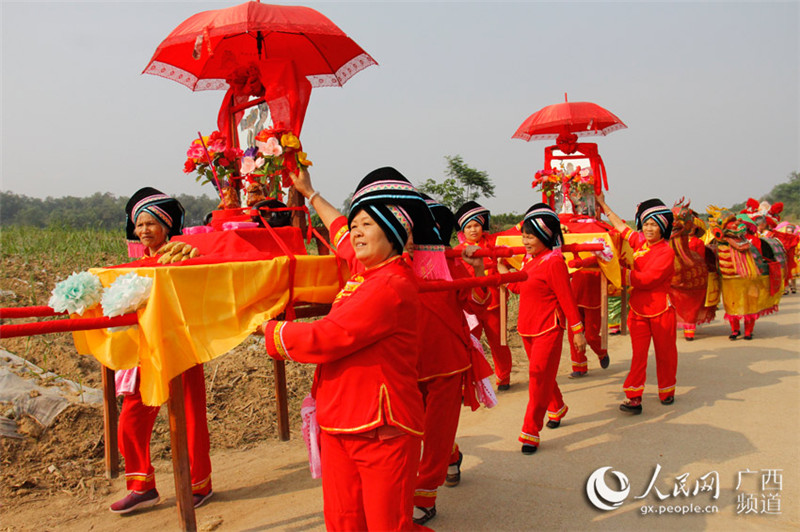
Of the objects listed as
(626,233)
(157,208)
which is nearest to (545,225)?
(626,233)

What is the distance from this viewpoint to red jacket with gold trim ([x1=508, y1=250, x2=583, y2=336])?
502cm

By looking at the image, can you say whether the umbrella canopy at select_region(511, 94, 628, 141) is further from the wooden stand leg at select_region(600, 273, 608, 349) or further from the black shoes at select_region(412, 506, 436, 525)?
the black shoes at select_region(412, 506, 436, 525)

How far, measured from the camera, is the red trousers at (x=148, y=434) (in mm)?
3803

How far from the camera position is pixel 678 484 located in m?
4.38

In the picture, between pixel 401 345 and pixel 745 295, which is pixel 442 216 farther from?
pixel 745 295

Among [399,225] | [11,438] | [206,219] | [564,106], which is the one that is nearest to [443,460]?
[399,225]

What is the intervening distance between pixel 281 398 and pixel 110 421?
1433mm

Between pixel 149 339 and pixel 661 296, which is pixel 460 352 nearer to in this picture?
pixel 149 339

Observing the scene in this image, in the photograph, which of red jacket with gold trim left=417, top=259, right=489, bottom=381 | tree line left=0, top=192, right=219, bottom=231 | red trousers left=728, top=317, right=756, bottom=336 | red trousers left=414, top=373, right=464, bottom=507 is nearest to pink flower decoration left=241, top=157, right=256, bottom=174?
red jacket with gold trim left=417, top=259, right=489, bottom=381

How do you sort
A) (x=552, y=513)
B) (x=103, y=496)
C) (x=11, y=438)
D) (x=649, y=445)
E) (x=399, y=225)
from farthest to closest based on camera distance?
(x=649, y=445) < (x=11, y=438) < (x=103, y=496) < (x=552, y=513) < (x=399, y=225)

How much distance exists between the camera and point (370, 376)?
264 centimetres

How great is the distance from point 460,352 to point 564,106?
526cm

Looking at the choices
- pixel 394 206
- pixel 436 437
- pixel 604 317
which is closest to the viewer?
pixel 394 206

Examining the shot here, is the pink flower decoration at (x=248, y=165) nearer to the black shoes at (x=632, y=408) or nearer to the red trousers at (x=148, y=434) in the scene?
the red trousers at (x=148, y=434)
